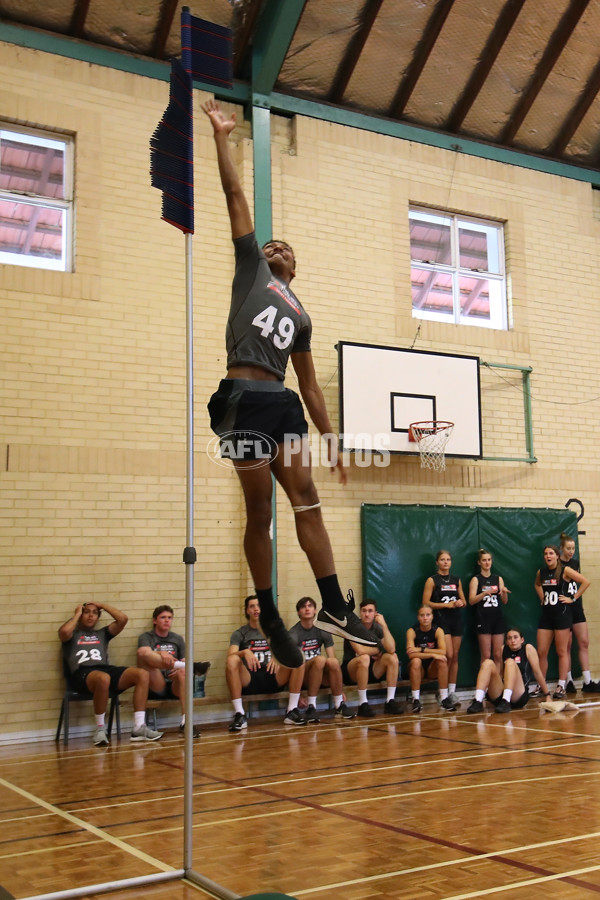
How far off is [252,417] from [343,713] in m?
7.03

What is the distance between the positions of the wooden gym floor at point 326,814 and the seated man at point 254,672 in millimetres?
965

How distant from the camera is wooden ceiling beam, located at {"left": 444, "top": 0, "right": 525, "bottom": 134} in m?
11.7

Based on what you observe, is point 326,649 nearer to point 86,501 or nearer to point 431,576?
point 431,576

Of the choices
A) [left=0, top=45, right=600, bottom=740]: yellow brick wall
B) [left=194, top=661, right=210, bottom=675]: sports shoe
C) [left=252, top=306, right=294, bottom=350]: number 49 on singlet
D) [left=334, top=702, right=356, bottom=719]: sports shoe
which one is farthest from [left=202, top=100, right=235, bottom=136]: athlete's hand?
[left=334, top=702, right=356, bottom=719]: sports shoe

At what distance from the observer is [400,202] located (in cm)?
1236

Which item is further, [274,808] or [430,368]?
[430,368]

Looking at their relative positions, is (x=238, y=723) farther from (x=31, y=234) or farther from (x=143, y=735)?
(x=31, y=234)

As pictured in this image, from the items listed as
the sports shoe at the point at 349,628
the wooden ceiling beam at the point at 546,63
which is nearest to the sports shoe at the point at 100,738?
the sports shoe at the point at 349,628

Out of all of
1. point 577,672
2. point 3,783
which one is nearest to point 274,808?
point 3,783

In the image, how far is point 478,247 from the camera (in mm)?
13141

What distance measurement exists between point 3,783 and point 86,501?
3.49m

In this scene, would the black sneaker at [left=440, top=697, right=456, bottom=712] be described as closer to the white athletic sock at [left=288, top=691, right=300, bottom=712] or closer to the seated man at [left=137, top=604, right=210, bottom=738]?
the white athletic sock at [left=288, top=691, right=300, bottom=712]

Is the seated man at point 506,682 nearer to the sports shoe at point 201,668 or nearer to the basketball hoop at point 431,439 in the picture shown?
the basketball hoop at point 431,439

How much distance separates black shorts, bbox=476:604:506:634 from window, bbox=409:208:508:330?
4.00 metres
